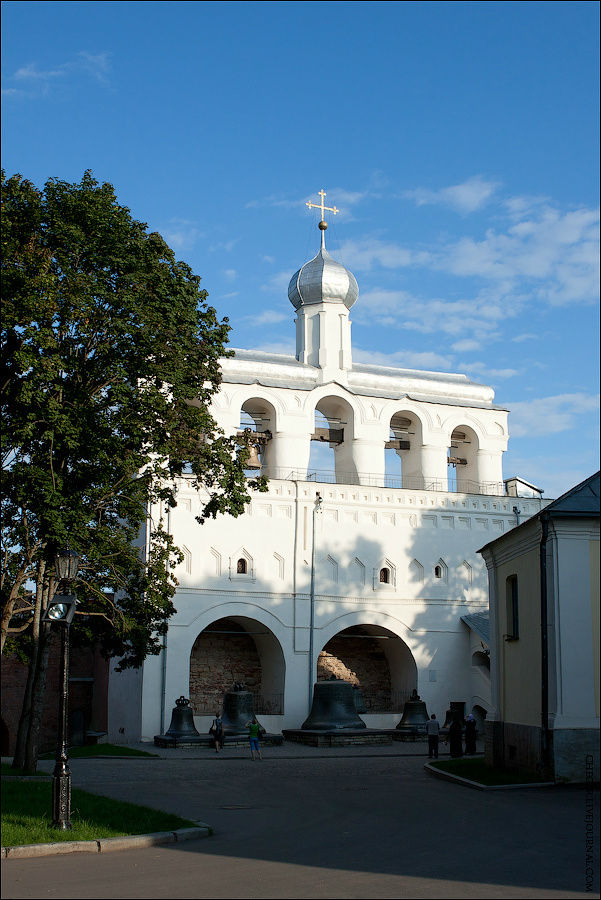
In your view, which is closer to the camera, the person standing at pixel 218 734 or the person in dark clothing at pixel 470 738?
the person in dark clothing at pixel 470 738

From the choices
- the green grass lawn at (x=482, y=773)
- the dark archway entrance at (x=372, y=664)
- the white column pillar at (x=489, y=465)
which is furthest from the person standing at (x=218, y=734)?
the white column pillar at (x=489, y=465)

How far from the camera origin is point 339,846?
10.5 meters

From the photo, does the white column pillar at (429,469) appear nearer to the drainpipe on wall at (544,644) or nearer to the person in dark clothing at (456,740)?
the person in dark clothing at (456,740)

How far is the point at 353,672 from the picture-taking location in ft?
118

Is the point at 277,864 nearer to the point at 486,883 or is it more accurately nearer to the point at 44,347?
the point at 486,883

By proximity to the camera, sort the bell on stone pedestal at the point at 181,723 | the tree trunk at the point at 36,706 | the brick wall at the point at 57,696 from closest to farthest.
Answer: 1. the tree trunk at the point at 36,706
2. the bell on stone pedestal at the point at 181,723
3. the brick wall at the point at 57,696

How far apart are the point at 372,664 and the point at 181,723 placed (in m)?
9.98

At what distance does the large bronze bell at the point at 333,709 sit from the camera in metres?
29.0

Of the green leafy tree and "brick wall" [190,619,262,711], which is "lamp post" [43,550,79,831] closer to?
the green leafy tree

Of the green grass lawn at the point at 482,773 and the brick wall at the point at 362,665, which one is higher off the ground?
the brick wall at the point at 362,665

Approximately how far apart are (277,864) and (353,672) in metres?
26.9

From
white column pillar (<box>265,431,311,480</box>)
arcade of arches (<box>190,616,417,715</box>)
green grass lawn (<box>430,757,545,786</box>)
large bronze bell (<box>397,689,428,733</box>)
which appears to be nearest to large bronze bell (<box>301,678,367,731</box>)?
large bronze bell (<box>397,689,428,733</box>)

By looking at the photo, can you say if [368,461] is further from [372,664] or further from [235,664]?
[235,664]

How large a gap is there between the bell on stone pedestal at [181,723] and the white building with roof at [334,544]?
255cm
